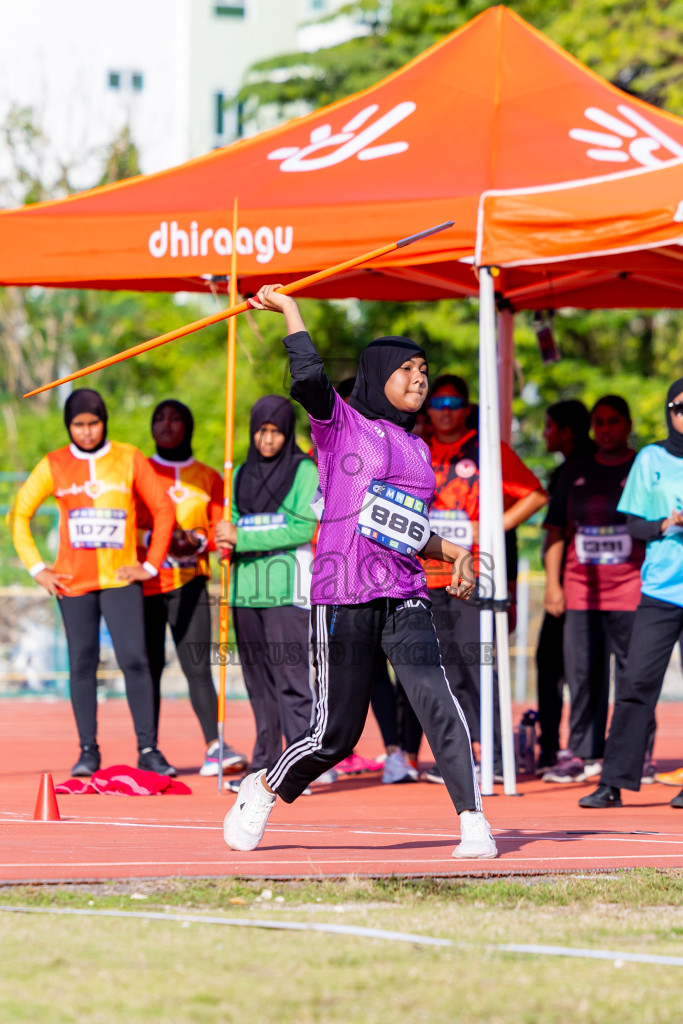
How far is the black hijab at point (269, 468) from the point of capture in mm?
7977

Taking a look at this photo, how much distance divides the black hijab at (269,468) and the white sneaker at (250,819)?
104 inches

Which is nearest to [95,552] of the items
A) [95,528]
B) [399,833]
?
[95,528]

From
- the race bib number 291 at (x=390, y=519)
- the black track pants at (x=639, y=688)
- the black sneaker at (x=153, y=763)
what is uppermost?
the race bib number 291 at (x=390, y=519)

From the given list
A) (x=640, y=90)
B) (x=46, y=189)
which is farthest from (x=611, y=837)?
(x=46, y=189)

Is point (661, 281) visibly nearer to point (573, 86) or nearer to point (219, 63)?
point (573, 86)

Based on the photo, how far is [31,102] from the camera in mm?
30234

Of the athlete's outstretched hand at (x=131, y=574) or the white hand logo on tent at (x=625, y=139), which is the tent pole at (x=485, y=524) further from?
the athlete's outstretched hand at (x=131, y=574)

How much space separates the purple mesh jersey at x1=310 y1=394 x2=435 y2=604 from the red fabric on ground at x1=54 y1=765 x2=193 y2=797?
8.94ft

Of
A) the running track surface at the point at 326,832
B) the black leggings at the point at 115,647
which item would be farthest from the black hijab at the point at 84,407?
the running track surface at the point at 326,832

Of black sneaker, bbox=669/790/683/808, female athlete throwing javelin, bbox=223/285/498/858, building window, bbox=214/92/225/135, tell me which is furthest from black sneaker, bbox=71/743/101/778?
building window, bbox=214/92/225/135

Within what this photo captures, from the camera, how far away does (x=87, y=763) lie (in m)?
8.29

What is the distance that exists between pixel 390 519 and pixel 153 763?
11.4 ft

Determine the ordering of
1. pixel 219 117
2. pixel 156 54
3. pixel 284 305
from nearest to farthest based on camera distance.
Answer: pixel 284 305
pixel 156 54
pixel 219 117

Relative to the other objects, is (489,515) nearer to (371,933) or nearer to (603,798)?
(603,798)
